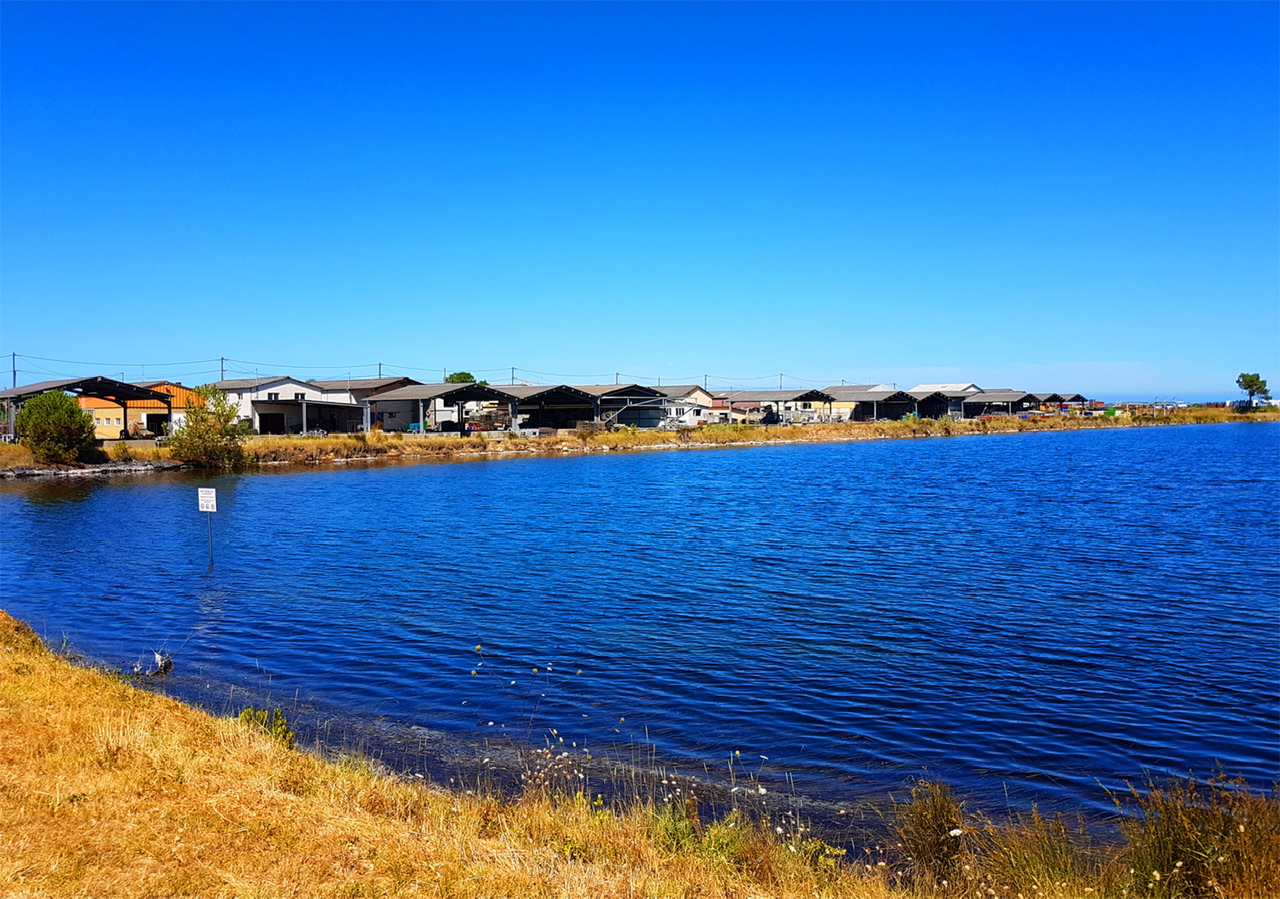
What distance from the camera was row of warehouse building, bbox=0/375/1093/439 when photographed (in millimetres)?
76562

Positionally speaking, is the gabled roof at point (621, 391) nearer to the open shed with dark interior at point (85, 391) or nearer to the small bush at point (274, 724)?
the open shed with dark interior at point (85, 391)

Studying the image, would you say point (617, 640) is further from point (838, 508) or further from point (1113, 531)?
point (838, 508)

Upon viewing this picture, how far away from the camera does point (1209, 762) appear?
10.8 meters

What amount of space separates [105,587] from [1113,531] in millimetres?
29422

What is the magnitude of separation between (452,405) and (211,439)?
35.8m

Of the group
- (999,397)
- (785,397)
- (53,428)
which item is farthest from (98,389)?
(999,397)

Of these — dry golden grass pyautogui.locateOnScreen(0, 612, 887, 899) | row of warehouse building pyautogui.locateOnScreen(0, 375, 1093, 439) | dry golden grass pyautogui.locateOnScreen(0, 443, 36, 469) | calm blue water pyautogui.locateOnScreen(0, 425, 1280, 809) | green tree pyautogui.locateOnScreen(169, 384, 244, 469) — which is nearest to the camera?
dry golden grass pyautogui.locateOnScreen(0, 612, 887, 899)

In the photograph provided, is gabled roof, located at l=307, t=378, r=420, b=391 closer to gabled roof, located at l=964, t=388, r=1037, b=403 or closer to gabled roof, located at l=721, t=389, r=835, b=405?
gabled roof, located at l=721, t=389, r=835, b=405

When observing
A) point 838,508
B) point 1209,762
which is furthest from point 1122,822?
point 838,508

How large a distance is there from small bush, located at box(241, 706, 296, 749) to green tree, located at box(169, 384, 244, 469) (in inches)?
2105

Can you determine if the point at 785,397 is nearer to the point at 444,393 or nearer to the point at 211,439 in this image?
the point at 444,393

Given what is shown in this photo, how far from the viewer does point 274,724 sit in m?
10.1

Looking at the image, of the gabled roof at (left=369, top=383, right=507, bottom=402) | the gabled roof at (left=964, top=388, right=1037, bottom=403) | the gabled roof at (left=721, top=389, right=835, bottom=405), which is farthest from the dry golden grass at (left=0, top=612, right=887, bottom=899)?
the gabled roof at (left=964, top=388, right=1037, bottom=403)

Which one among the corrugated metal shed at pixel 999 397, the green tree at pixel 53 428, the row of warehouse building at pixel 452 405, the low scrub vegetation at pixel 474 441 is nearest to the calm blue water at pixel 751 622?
the green tree at pixel 53 428
